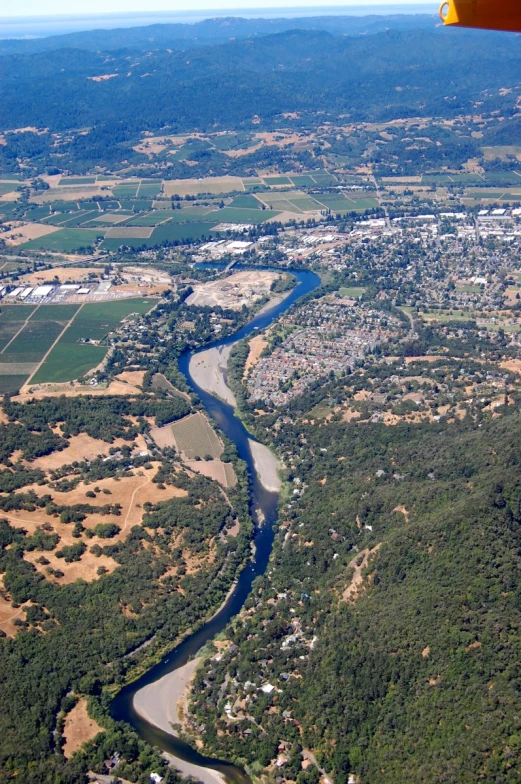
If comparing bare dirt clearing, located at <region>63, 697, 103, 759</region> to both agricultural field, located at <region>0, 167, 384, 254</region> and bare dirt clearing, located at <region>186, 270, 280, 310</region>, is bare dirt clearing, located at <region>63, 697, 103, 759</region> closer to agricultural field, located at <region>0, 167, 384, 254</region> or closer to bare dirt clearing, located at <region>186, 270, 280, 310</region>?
bare dirt clearing, located at <region>186, 270, 280, 310</region>

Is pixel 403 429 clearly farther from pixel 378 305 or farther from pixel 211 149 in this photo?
pixel 211 149

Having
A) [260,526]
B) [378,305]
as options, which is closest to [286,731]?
[260,526]

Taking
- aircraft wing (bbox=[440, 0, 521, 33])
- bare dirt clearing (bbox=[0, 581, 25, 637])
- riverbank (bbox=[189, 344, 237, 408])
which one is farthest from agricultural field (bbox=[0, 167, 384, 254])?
aircraft wing (bbox=[440, 0, 521, 33])

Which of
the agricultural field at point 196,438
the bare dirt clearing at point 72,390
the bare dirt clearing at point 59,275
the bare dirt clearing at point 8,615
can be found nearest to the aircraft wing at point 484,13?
the bare dirt clearing at point 8,615

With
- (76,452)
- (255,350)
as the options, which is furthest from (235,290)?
(76,452)

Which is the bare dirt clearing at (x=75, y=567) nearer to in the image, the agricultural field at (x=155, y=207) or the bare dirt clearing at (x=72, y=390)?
the bare dirt clearing at (x=72, y=390)

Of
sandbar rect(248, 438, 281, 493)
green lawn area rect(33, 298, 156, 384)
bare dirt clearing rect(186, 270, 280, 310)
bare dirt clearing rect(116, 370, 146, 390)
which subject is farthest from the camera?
bare dirt clearing rect(186, 270, 280, 310)
